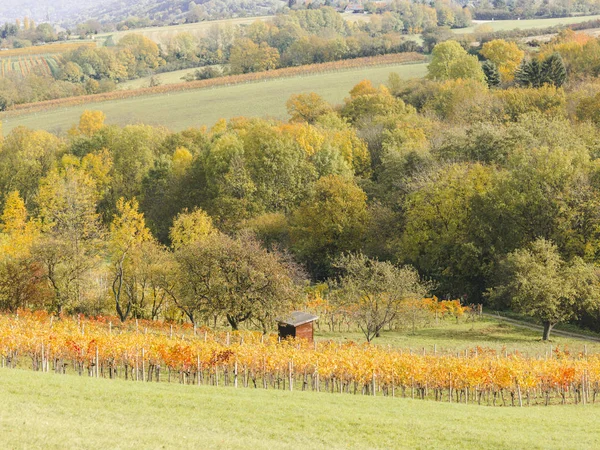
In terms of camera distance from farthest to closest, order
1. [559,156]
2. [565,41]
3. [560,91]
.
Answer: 1. [565,41]
2. [560,91]
3. [559,156]

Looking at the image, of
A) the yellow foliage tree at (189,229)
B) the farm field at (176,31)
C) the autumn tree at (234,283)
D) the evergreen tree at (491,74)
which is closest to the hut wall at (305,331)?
the autumn tree at (234,283)

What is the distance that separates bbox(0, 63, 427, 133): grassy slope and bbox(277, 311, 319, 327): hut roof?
64.1 meters

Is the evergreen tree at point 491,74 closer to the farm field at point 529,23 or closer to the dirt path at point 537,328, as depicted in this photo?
the farm field at point 529,23

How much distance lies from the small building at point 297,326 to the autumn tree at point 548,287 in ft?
40.9

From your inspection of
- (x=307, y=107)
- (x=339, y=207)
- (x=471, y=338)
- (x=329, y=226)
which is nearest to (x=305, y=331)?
(x=471, y=338)

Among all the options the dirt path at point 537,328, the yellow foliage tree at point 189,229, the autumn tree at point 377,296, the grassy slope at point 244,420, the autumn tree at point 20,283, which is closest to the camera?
the grassy slope at point 244,420

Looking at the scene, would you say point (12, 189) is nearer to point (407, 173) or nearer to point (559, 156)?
point (407, 173)

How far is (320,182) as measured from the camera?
209ft

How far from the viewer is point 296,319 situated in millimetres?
39344

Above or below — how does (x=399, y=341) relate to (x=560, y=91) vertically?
below

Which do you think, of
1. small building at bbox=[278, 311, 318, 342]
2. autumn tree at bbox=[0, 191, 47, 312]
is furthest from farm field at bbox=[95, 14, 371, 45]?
small building at bbox=[278, 311, 318, 342]

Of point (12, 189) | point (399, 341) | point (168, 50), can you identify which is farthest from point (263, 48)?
point (399, 341)

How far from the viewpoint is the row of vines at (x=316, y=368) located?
31.5 m

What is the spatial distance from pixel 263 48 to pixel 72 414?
126 metres
